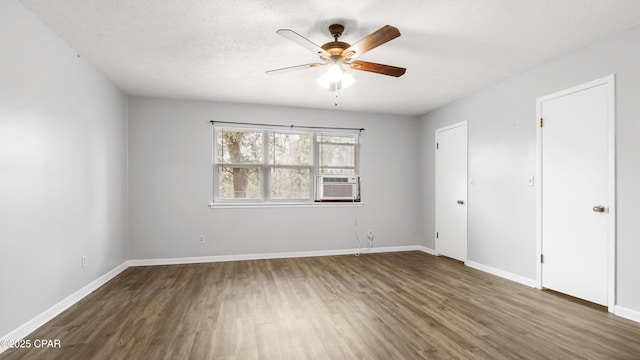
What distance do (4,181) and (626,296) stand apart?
16.3ft

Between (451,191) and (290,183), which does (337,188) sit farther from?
(451,191)

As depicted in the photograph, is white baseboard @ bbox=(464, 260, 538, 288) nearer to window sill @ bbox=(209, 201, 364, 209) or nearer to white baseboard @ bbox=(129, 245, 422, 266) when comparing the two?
white baseboard @ bbox=(129, 245, 422, 266)

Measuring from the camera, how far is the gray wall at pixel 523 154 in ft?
8.79

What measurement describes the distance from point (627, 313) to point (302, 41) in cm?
353

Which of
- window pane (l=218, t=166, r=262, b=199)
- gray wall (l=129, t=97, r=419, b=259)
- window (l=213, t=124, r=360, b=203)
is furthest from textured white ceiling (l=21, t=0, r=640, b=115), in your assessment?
window pane (l=218, t=166, r=262, b=199)

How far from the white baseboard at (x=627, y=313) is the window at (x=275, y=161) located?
12.0 feet

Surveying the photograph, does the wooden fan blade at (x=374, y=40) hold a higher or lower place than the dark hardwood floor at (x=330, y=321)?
higher

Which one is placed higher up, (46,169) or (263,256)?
(46,169)

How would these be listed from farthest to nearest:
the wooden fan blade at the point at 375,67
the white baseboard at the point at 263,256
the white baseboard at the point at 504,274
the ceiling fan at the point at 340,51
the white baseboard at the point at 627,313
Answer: the white baseboard at the point at 263,256 → the white baseboard at the point at 504,274 → the wooden fan blade at the point at 375,67 → the white baseboard at the point at 627,313 → the ceiling fan at the point at 340,51

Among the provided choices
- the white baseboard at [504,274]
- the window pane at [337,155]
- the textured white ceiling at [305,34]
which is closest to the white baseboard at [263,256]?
the white baseboard at [504,274]

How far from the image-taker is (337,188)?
5355 millimetres

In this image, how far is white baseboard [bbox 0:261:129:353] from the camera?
7.18ft

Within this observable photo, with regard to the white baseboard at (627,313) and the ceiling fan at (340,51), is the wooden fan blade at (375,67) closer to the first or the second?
the ceiling fan at (340,51)

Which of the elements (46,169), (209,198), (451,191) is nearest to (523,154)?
(451,191)
